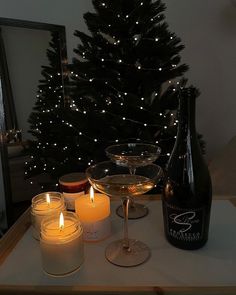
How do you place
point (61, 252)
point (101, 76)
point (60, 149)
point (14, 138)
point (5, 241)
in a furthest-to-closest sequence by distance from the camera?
point (14, 138) → point (60, 149) → point (101, 76) → point (5, 241) → point (61, 252)

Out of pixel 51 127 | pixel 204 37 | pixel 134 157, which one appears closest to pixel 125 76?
pixel 51 127

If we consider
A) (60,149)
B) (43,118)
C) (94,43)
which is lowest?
(60,149)

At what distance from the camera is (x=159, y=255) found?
580mm

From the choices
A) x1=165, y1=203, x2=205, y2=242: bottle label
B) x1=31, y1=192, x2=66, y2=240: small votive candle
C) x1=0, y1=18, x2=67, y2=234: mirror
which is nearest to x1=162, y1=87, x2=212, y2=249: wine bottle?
x1=165, y1=203, x2=205, y2=242: bottle label

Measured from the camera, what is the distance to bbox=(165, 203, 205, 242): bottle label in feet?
1.86

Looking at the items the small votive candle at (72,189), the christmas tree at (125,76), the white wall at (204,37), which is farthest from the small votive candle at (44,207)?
the white wall at (204,37)

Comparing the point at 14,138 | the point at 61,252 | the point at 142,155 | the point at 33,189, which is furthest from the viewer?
the point at 33,189

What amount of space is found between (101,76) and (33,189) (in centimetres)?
85

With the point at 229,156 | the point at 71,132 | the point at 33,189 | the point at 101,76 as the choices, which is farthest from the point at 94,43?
the point at 33,189

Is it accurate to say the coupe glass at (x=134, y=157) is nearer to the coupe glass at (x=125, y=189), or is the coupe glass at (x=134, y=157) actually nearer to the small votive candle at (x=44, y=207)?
the coupe glass at (x=125, y=189)

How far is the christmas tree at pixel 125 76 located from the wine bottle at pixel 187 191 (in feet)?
1.66

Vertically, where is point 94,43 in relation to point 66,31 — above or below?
below

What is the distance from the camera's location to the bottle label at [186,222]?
57cm

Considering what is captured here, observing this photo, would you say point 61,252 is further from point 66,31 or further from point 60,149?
point 66,31
